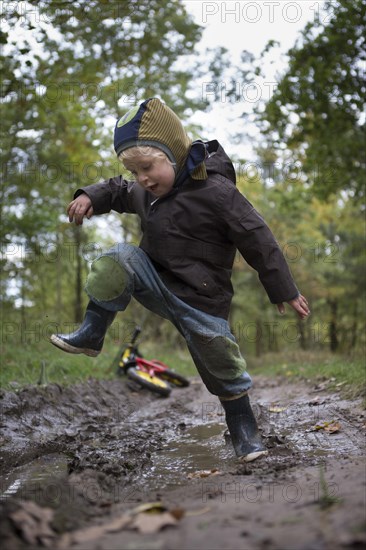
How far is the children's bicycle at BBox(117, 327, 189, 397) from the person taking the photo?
316 inches

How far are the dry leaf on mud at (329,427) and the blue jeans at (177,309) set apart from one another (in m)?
0.79

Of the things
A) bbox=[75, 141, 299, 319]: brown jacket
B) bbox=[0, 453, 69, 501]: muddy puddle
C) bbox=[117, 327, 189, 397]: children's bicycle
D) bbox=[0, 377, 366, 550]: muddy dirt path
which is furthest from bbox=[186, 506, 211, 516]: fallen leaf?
bbox=[117, 327, 189, 397]: children's bicycle

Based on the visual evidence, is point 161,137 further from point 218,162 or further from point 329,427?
point 329,427

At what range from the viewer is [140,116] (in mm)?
3453

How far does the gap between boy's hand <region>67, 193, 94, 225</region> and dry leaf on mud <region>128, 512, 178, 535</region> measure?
228 centimetres

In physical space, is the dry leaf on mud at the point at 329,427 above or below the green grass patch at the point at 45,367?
above

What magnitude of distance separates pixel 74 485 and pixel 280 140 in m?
10.1

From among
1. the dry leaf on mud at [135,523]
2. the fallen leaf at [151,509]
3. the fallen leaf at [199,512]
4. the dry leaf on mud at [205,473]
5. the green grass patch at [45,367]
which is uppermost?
the dry leaf on mud at [135,523]

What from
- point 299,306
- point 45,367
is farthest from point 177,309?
point 45,367

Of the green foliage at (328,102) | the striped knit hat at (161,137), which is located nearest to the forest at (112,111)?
the green foliage at (328,102)

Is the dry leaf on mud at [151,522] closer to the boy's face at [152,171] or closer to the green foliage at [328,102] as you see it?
the boy's face at [152,171]

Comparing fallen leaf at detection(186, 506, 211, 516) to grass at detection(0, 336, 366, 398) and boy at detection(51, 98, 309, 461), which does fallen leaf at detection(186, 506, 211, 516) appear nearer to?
boy at detection(51, 98, 309, 461)

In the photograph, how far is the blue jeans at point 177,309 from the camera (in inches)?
135

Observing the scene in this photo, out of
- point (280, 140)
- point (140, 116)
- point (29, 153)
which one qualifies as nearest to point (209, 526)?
point (140, 116)
